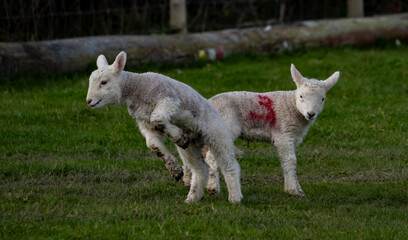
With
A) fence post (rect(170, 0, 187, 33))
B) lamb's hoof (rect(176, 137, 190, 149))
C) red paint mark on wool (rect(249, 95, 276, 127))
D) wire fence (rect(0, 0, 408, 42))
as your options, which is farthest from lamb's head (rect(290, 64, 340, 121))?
fence post (rect(170, 0, 187, 33))

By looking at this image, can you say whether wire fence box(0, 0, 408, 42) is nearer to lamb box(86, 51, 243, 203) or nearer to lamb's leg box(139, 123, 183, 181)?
lamb box(86, 51, 243, 203)

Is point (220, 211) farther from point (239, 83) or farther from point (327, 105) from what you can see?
point (239, 83)

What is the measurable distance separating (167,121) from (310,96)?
1663mm

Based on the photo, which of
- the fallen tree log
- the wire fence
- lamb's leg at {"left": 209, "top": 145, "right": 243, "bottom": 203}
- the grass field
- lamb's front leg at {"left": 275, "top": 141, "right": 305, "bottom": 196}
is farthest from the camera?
the wire fence

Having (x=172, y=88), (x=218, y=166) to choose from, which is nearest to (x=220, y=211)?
(x=218, y=166)

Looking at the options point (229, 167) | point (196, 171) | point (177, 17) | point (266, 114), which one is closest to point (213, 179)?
point (196, 171)

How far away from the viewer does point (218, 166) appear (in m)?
7.02

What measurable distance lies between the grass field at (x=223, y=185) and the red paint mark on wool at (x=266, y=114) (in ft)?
2.15

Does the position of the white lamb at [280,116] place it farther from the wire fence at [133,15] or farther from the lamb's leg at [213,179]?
the wire fence at [133,15]

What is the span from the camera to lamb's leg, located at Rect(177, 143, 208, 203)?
6.91 meters

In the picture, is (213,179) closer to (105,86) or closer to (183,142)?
(183,142)

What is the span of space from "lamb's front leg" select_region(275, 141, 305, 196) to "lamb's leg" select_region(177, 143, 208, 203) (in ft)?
2.86

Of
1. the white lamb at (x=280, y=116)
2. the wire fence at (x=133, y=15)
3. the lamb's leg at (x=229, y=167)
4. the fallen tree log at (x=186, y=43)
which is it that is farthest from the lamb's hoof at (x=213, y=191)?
the wire fence at (x=133, y=15)

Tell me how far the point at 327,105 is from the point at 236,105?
3.52 meters
